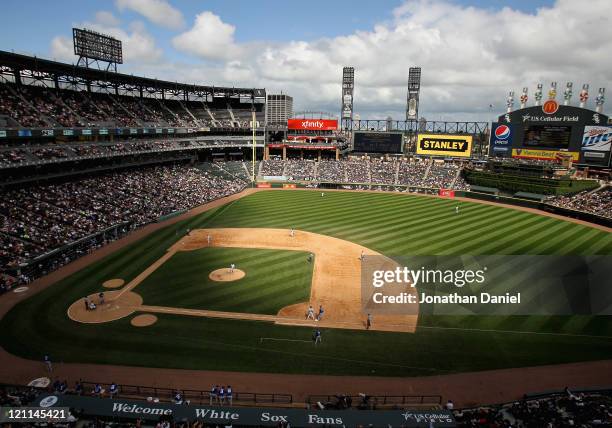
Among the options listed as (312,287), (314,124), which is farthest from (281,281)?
(314,124)

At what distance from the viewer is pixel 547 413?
1410cm

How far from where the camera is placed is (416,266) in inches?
1190

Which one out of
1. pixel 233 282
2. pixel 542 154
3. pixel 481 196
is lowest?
pixel 233 282

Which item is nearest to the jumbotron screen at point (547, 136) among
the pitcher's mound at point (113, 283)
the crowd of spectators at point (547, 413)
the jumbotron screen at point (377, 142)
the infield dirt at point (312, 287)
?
the jumbotron screen at point (377, 142)

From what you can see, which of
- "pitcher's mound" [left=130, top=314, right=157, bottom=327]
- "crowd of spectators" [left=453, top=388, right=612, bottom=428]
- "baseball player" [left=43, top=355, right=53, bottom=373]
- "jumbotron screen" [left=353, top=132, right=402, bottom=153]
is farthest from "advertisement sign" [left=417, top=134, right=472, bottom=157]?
"baseball player" [left=43, top=355, right=53, bottom=373]

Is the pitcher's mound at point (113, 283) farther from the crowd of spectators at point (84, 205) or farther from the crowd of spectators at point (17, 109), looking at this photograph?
the crowd of spectators at point (17, 109)

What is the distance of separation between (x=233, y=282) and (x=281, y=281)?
3.60 meters

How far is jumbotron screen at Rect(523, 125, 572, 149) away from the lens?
61.5 m

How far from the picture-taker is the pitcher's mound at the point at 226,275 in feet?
95.6

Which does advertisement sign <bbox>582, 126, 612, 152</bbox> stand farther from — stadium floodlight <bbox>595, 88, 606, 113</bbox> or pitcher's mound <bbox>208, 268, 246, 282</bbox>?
pitcher's mound <bbox>208, 268, 246, 282</bbox>

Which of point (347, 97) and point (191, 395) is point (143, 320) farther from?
point (347, 97)

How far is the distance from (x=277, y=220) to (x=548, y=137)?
159 feet

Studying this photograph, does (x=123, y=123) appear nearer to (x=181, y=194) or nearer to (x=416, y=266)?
(x=181, y=194)

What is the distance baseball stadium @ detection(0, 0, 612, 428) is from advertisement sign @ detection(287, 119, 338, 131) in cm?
2535
